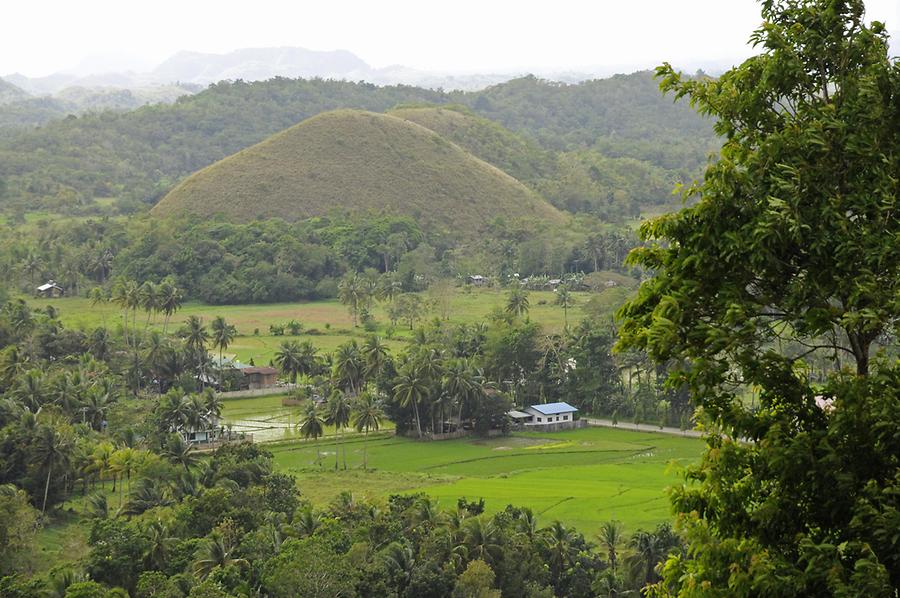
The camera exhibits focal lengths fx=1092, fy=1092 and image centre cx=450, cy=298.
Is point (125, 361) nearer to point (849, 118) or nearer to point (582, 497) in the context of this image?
point (582, 497)

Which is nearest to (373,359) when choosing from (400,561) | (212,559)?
(400,561)

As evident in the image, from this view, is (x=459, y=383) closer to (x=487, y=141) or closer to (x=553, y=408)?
(x=553, y=408)

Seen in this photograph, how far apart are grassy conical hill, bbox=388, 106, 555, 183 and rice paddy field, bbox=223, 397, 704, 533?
395 feet

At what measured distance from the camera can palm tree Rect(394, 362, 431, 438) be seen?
5825 cm

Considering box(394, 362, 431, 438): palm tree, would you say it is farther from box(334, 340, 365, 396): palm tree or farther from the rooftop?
the rooftop

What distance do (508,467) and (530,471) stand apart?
5.04 feet

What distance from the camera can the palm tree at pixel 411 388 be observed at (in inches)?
2293

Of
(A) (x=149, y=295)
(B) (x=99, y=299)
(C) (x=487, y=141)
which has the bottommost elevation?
(B) (x=99, y=299)

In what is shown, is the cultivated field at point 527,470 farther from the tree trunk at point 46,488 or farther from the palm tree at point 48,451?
the tree trunk at point 46,488

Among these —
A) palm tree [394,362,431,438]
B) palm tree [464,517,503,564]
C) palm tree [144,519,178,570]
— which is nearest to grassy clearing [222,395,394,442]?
palm tree [394,362,431,438]

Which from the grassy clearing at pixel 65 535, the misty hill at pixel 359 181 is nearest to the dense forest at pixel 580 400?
the grassy clearing at pixel 65 535

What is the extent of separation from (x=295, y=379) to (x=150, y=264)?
4692cm

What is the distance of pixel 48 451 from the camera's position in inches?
1711

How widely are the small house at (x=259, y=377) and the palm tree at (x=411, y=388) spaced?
1444 centimetres
